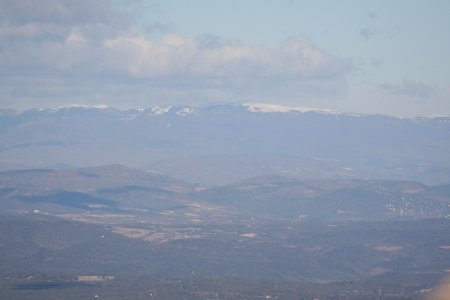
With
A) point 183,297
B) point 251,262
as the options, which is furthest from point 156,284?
point 251,262

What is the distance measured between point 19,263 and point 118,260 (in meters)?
17.9

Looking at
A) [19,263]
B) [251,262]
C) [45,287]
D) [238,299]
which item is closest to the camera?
[238,299]

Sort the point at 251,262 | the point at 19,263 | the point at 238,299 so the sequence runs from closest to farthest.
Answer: the point at 238,299 < the point at 19,263 < the point at 251,262

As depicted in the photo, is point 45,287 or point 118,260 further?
point 118,260

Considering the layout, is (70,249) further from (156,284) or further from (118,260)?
(156,284)

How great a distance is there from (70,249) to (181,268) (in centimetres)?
2475

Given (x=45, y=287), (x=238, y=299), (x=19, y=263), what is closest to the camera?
(x=238, y=299)

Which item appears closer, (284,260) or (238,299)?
(238,299)

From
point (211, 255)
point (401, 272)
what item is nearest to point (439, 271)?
point (401, 272)

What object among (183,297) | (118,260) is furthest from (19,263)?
(183,297)

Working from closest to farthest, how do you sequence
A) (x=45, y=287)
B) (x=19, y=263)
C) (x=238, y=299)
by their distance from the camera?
(x=238, y=299), (x=45, y=287), (x=19, y=263)

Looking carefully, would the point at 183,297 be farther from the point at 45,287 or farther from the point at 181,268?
the point at 181,268

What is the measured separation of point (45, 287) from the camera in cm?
14925

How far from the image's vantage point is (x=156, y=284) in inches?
6088
